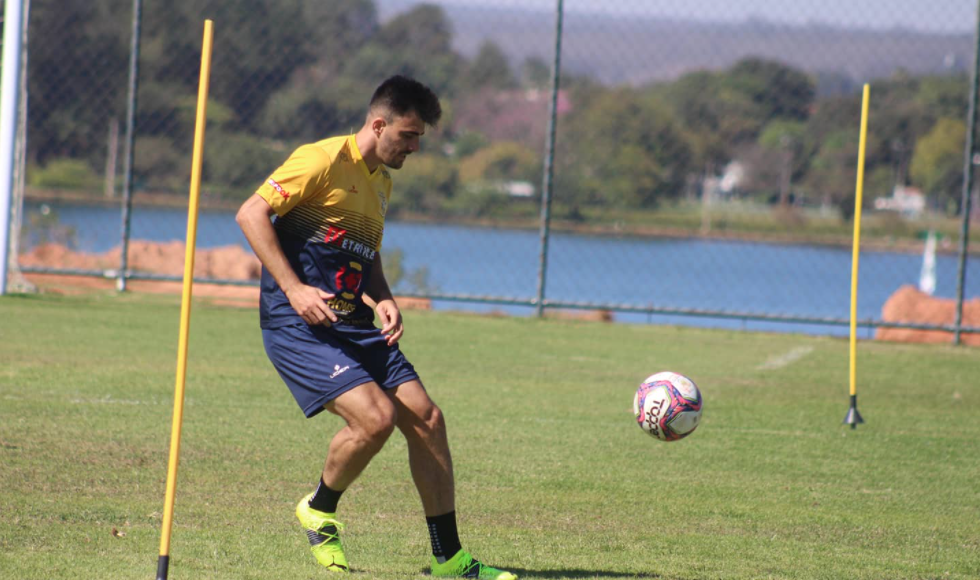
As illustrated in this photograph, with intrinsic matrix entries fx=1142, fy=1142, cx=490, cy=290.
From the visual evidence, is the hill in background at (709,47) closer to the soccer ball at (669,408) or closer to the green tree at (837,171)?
the green tree at (837,171)

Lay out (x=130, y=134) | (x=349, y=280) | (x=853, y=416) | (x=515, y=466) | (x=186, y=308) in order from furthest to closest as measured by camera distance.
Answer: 1. (x=130, y=134)
2. (x=853, y=416)
3. (x=515, y=466)
4. (x=349, y=280)
5. (x=186, y=308)

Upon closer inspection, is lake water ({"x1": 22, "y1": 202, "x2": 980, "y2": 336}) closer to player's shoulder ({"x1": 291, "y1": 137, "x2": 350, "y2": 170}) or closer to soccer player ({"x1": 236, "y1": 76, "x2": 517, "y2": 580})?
soccer player ({"x1": 236, "y1": 76, "x2": 517, "y2": 580})

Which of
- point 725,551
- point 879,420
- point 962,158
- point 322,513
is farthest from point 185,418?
point 962,158

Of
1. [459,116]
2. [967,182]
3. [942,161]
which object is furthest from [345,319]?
[942,161]

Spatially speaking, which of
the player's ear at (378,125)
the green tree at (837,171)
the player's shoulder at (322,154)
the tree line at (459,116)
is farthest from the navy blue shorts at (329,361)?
the green tree at (837,171)

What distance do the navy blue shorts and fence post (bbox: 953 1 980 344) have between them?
9.43m

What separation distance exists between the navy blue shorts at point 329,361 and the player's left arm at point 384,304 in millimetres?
45

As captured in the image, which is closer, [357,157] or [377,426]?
[377,426]

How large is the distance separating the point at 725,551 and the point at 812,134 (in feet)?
34.2

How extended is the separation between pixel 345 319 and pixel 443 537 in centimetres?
96

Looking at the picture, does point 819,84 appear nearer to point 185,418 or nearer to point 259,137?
point 259,137

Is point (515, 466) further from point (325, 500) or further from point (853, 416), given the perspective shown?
point (853, 416)

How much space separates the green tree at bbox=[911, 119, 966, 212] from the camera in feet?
45.6

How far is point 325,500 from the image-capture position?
4594mm
